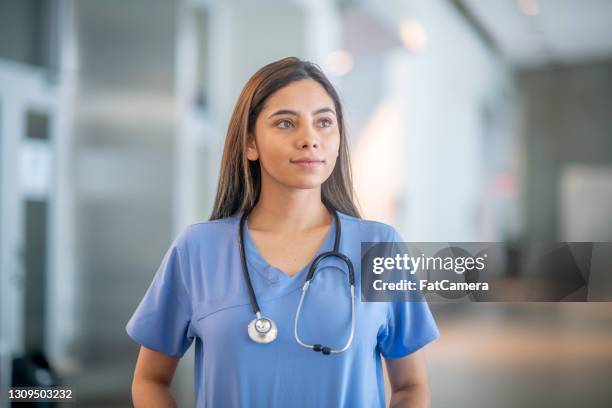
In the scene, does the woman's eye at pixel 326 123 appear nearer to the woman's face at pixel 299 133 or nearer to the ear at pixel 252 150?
the woman's face at pixel 299 133

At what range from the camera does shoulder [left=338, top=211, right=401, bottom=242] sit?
126 centimetres

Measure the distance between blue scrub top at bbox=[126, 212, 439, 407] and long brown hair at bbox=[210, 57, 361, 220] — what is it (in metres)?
0.03

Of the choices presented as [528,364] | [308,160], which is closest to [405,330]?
[308,160]

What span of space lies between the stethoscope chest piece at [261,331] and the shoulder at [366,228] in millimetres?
218

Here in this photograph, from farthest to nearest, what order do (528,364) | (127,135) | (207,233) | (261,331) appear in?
1. (127,135)
2. (528,364)
3. (207,233)
4. (261,331)

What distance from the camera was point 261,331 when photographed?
1133 millimetres

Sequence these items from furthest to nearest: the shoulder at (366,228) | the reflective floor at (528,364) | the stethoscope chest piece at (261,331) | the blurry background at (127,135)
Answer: the blurry background at (127,135) < the reflective floor at (528,364) < the shoulder at (366,228) < the stethoscope chest piece at (261,331)

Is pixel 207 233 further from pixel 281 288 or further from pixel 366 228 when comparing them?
pixel 366 228

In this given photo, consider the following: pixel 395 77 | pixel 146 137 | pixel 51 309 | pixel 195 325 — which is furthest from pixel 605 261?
pixel 395 77

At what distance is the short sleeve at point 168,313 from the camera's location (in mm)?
1212

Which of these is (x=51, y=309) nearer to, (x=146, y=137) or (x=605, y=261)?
(x=146, y=137)

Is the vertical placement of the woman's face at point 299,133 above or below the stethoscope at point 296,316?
above

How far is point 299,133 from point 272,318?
286mm

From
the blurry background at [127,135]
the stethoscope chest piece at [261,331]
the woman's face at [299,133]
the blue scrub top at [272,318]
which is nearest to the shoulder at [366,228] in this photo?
the blue scrub top at [272,318]
